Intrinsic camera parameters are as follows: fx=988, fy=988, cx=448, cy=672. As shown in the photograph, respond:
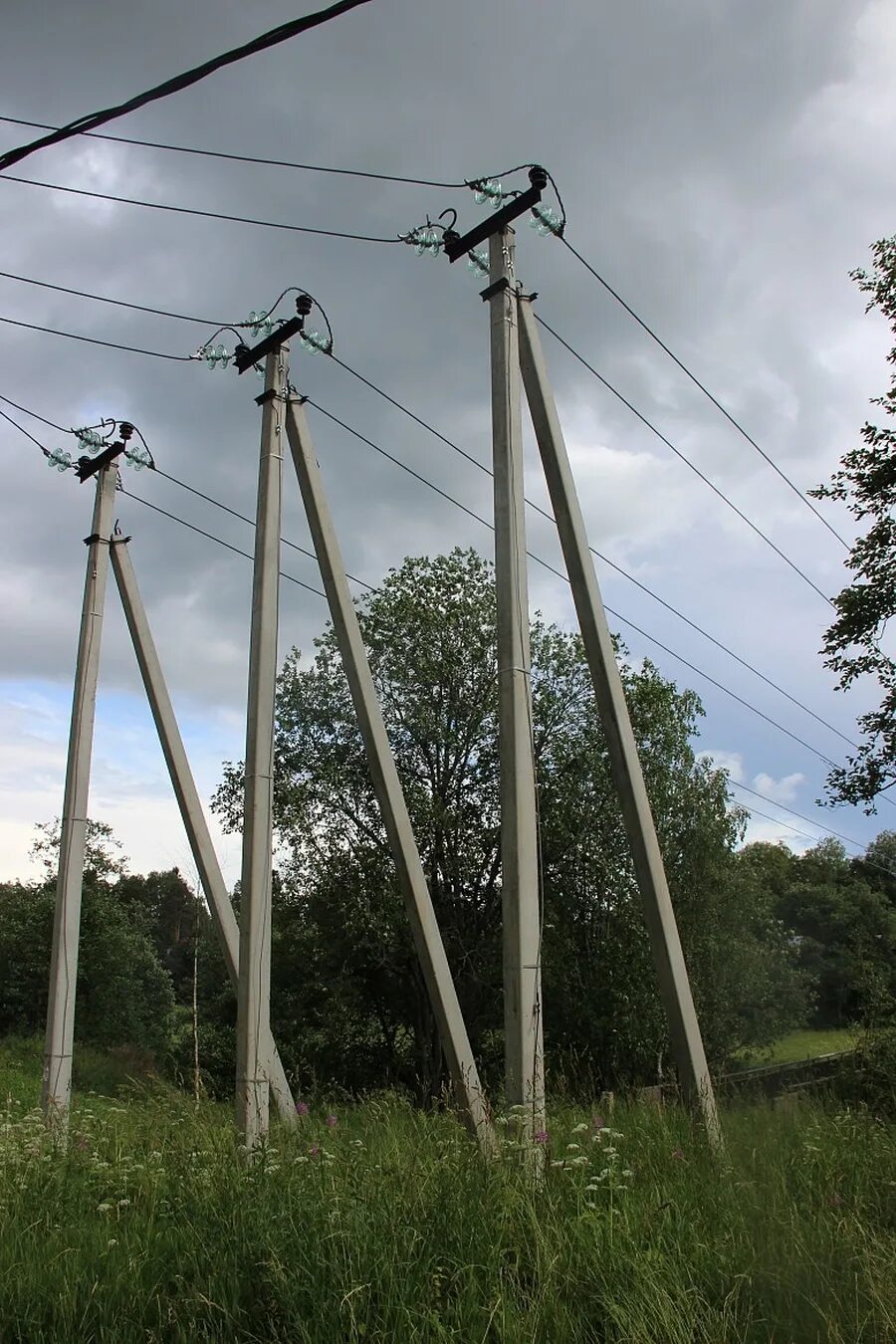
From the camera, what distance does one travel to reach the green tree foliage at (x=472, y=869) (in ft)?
66.6

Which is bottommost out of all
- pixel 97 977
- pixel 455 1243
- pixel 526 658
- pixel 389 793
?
pixel 455 1243

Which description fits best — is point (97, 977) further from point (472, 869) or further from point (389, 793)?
point (389, 793)

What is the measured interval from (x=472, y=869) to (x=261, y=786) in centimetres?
1324

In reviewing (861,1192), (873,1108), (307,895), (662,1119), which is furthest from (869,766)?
(307,895)

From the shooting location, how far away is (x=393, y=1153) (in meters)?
5.22

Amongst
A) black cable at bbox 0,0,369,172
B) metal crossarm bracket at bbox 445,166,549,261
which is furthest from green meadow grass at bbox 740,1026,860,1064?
black cable at bbox 0,0,369,172

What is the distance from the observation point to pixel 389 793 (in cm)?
826

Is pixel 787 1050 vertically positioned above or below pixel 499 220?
below

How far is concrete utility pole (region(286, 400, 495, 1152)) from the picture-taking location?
7.18m

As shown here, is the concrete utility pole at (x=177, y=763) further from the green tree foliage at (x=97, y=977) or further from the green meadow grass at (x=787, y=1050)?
the green tree foliage at (x=97, y=977)

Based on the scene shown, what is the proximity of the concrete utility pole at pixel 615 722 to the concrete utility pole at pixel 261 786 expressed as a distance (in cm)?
275

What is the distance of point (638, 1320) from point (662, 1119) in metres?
3.29

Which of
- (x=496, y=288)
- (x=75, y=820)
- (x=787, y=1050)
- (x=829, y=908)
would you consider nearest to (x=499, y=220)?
(x=496, y=288)

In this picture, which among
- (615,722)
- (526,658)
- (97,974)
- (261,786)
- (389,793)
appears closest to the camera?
(526,658)
